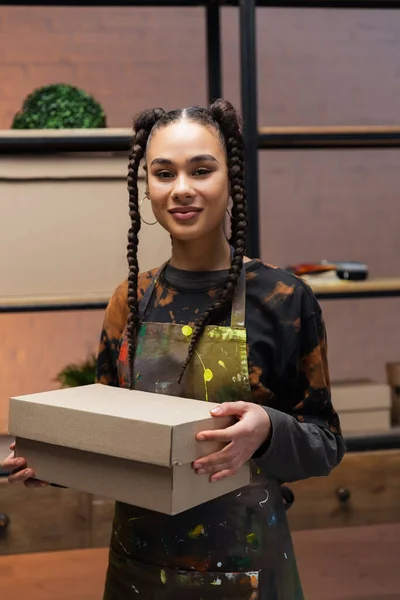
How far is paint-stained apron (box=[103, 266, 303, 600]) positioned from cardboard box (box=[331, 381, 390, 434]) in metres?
1.03

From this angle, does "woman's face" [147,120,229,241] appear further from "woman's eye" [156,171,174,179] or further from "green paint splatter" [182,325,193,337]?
"green paint splatter" [182,325,193,337]

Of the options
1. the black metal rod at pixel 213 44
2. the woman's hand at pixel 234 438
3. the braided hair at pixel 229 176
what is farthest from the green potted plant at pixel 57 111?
the woman's hand at pixel 234 438

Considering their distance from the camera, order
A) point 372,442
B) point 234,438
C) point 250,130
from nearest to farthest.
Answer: point 234,438
point 250,130
point 372,442

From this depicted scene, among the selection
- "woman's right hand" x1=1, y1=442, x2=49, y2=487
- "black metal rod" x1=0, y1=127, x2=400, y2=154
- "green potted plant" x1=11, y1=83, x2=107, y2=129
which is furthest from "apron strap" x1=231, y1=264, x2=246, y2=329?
"green potted plant" x1=11, y1=83, x2=107, y2=129

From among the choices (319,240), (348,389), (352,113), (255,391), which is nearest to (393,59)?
(352,113)

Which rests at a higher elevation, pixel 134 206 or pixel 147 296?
pixel 134 206

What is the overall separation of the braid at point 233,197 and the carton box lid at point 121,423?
0.41 ft

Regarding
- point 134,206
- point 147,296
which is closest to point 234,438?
point 147,296

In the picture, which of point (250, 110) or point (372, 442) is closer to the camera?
point (250, 110)

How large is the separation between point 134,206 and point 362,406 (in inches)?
47.7

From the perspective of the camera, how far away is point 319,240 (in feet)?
10.8

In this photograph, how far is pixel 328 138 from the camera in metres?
2.22

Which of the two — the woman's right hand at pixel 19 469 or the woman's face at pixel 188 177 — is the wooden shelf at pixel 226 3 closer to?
the woman's face at pixel 188 177

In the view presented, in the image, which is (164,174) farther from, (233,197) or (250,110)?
(250,110)
